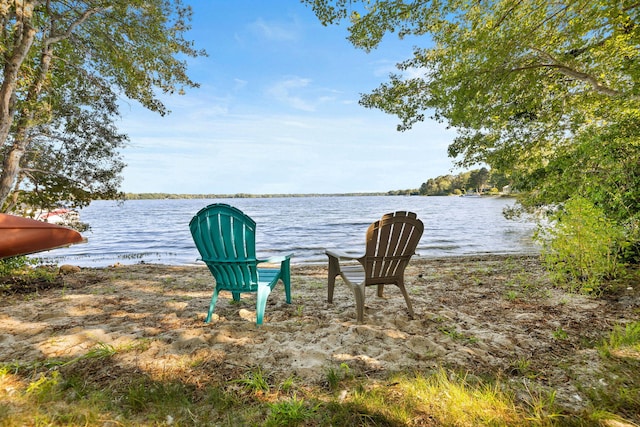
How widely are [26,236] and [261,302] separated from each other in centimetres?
293

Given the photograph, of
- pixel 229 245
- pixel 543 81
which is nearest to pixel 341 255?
pixel 229 245

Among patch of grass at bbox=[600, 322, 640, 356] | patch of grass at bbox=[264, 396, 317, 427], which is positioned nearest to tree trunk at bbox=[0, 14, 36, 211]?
patch of grass at bbox=[264, 396, 317, 427]

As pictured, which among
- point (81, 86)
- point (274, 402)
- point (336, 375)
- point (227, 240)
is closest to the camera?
point (274, 402)

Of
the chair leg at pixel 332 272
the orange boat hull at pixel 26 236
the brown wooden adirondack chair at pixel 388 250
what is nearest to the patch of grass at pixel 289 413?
the brown wooden adirondack chair at pixel 388 250

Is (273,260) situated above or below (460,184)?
below

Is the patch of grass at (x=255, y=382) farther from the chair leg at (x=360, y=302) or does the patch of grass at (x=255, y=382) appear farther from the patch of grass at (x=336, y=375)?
the chair leg at (x=360, y=302)

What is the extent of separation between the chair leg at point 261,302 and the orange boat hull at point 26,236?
2791 mm

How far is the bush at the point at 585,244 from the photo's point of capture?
4.17 m

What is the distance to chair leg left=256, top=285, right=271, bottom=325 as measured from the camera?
335 cm

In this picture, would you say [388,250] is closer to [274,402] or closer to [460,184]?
[274,402]

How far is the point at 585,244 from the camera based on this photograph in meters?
4.20

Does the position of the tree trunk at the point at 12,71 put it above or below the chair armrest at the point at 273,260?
above

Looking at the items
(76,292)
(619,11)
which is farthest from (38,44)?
(619,11)

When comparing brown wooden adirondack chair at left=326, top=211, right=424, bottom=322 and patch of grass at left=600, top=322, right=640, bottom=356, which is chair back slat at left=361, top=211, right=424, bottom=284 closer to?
brown wooden adirondack chair at left=326, top=211, right=424, bottom=322
